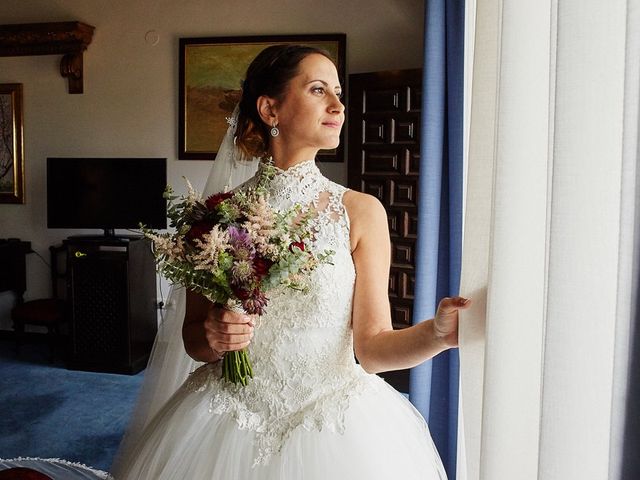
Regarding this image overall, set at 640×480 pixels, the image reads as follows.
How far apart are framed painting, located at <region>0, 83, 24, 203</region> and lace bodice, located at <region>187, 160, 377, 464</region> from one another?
5.02 metres

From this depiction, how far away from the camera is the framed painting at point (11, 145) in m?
5.89

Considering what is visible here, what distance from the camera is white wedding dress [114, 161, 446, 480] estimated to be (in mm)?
1416

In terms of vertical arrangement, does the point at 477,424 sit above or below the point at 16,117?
below

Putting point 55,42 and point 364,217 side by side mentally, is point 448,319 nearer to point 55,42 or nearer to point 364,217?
point 364,217

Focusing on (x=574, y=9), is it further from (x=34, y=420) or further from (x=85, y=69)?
(x=85, y=69)

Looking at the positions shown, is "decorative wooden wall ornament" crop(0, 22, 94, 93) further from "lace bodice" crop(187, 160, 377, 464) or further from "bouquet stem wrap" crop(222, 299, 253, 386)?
"bouquet stem wrap" crop(222, 299, 253, 386)

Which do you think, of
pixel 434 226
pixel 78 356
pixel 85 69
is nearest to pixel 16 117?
pixel 85 69

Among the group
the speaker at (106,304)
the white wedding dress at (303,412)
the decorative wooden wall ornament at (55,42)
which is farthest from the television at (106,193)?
the white wedding dress at (303,412)

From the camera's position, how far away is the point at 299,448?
1421 mm

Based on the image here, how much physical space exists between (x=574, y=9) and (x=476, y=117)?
38 cm

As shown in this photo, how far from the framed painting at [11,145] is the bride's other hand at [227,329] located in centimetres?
518

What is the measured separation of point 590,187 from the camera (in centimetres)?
54

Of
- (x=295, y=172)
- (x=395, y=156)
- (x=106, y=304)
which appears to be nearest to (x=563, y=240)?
(x=295, y=172)

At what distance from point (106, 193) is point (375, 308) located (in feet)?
13.9
